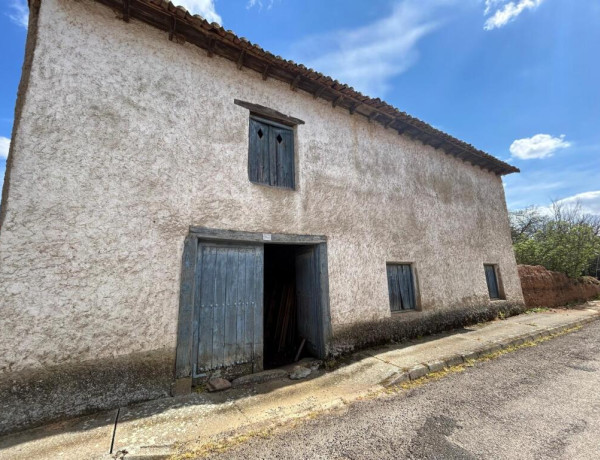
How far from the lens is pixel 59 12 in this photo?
12.6 feet

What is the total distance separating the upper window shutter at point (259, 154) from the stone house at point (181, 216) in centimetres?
4

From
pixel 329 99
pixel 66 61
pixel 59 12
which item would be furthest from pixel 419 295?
pixel 59 12

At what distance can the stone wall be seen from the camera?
10.7 m

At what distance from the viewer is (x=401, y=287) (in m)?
6.85

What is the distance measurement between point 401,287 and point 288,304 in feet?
9.89

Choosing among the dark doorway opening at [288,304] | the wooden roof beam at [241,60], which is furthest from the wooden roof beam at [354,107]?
the dark doorway opening at [288,304]

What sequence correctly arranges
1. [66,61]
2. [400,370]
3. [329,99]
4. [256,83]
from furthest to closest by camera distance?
1. [329,99]
2. [256,83]
3. [400,370]
4. [66,61]

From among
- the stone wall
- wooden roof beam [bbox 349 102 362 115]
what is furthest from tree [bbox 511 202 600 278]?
wooden roof beam [bbox 349 102 362 115]

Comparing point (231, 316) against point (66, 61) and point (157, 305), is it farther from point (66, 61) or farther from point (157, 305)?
point (66, 61)

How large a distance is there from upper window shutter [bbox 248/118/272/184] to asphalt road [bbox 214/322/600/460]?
4150 millimetres

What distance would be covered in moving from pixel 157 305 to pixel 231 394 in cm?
174

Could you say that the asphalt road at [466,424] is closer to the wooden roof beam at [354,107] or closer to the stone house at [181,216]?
the stone house at [181,216]

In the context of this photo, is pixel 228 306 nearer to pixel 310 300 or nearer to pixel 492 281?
pixel 310 300


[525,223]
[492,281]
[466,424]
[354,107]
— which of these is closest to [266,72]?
[354,107]
